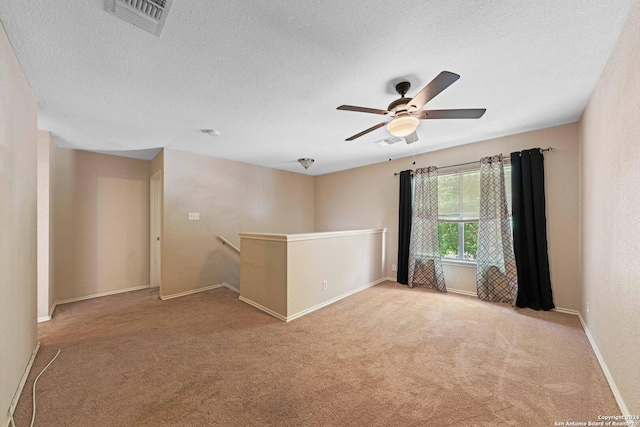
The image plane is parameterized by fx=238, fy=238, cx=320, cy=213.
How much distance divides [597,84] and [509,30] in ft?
4.37

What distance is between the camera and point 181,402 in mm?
1568

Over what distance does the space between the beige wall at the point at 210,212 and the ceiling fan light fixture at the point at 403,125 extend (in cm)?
335

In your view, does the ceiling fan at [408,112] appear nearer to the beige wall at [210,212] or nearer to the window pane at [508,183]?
the window pane at [508,183]

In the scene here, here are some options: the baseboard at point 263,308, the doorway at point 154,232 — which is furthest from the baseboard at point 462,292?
the doorway at point 154,232

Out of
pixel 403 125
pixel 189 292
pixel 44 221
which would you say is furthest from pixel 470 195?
pixel 44 221

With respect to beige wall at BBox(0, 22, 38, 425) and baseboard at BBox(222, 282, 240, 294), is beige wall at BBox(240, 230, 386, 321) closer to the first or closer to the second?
baseboard at BBox(222, 282, 240, 294)

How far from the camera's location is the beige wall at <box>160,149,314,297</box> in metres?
3.74

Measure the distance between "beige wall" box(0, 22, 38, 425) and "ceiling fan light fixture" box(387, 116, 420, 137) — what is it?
259cm

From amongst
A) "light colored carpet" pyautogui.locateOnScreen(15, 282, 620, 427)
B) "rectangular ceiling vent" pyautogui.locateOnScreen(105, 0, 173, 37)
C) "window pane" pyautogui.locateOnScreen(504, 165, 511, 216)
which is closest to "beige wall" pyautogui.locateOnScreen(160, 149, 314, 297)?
"light colored carpet" pyautogui.locateOnScreen(15, 282, 620, 427)

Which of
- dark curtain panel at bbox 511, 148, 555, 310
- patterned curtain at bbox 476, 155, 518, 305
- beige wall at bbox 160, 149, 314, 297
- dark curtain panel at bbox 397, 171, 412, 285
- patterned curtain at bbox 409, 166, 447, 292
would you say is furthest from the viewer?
dark curtain panel at bbox 397, 171, 412, 285

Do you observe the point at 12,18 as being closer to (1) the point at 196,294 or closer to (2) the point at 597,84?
(1) the point at 196,294

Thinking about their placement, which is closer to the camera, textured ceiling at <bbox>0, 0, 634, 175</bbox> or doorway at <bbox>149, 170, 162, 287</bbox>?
textured ceiling at <bbox>0, 0, 634, 175</bbox>

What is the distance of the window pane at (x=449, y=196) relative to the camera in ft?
12.7

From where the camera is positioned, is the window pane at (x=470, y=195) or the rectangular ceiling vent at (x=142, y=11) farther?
the window pane at (x=470, y=195)
